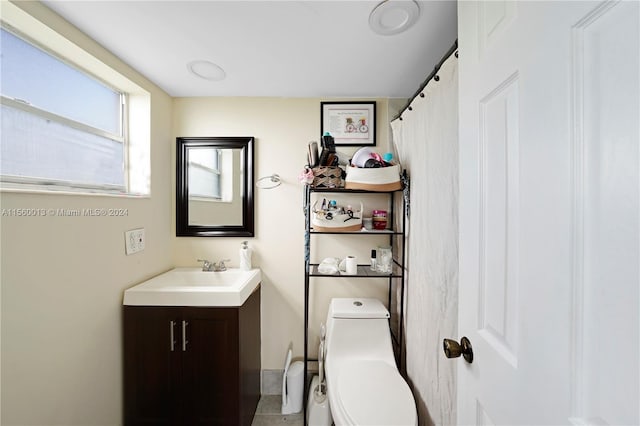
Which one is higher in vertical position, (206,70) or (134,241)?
(206,70)

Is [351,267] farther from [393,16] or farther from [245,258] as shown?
[393,16]

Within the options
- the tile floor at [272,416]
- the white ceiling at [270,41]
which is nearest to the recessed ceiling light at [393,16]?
the white ceiling at [270,41]

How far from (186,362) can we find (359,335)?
3.28 ft

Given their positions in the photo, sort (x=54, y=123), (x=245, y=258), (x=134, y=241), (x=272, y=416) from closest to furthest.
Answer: (x=54, y=123) → (x=134, y=241) → (x=272, y=416) → (x=245, y=258)

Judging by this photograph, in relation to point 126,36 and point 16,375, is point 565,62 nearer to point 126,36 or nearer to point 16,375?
point 126,36

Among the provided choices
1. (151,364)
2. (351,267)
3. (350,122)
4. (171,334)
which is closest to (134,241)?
(171,334)

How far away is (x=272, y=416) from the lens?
66.4 inches

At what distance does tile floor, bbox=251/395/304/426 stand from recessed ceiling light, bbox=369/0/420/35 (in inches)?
89.6

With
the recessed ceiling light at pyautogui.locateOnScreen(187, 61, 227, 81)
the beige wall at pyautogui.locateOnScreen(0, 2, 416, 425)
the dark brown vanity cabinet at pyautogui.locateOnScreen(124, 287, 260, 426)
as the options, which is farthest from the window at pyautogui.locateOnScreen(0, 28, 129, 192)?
the dark brown vanity cabinet at pyautogui.locateOnScreen(124, 287, 260, 426)

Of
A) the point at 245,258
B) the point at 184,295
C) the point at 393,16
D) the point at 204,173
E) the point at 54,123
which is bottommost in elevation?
the point at 184,295

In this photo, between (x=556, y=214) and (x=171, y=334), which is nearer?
(x=556, y=214)

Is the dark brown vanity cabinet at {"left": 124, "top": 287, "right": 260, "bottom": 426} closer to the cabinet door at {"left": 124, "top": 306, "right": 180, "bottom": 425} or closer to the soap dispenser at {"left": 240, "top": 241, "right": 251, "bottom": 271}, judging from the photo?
the cabinet door at {"left": 124, "top": 306, "right": 180, "bottom": 425}

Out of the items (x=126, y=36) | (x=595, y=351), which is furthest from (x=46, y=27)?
(x=595, y=351)

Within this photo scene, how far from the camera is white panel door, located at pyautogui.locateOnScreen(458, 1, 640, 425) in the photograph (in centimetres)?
34
